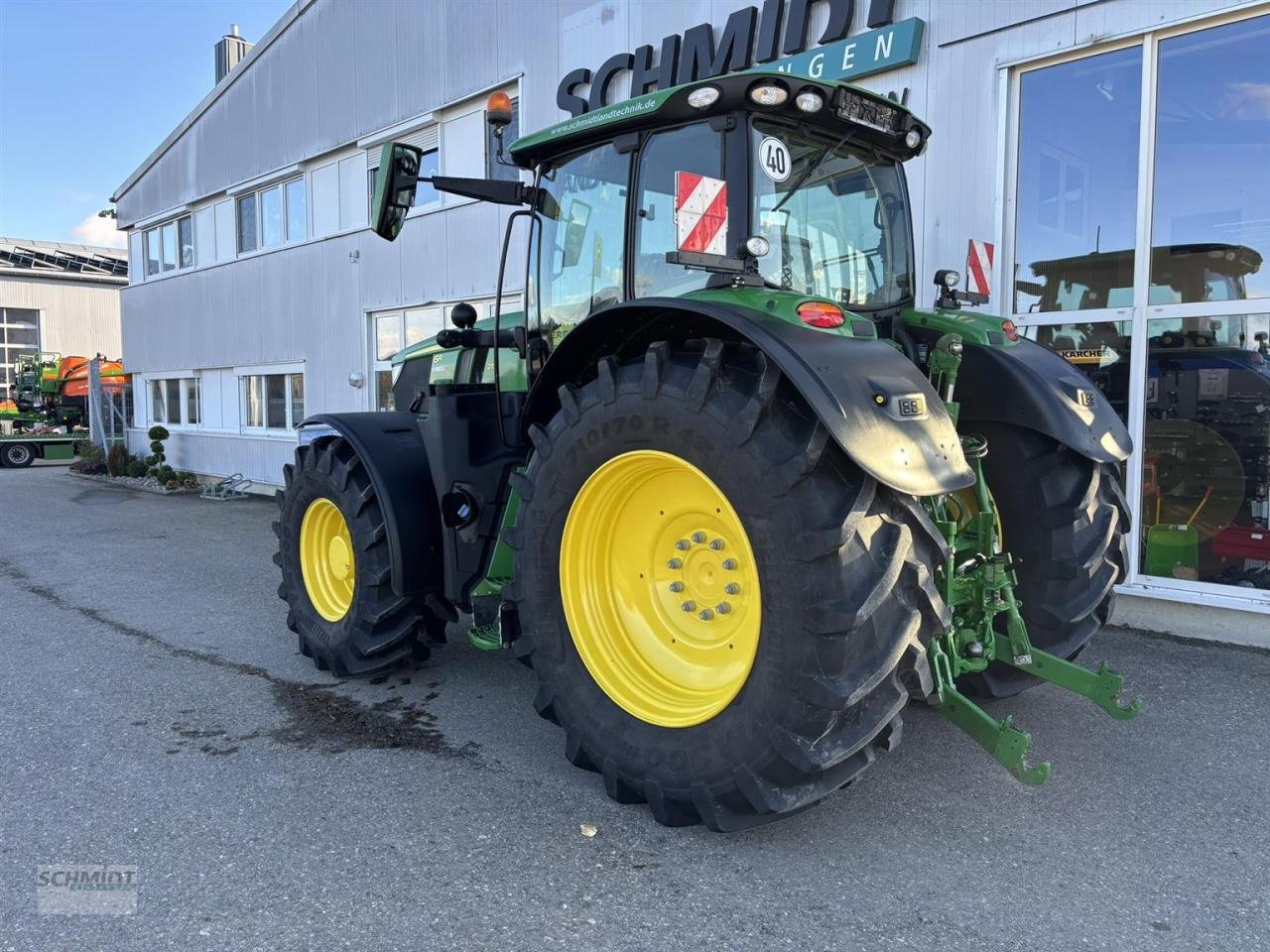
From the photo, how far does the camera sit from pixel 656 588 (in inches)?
131

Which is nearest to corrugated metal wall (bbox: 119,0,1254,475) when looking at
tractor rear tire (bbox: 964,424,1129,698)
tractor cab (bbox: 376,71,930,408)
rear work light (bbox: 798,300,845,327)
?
tractor cab (bbox: 376,71,930,408)

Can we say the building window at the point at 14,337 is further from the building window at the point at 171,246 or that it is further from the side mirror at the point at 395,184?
the side mirror at the point at 395,184

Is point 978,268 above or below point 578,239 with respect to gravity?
above

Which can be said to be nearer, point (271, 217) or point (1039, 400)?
point (1039, 400)

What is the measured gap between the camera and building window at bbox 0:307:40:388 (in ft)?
112

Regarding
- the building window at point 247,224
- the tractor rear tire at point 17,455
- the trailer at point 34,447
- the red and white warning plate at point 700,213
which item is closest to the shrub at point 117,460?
the trailer at point 34,447

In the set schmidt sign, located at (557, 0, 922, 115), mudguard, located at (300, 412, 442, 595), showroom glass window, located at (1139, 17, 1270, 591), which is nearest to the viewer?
mudguard, located at (300, 412, 442, 595)

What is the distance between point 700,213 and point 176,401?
16.3 meters

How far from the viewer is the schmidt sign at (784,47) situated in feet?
21.6

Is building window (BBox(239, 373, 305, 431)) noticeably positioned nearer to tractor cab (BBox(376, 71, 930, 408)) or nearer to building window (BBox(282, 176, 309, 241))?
building window (BBox(282, 176, 309, 241))

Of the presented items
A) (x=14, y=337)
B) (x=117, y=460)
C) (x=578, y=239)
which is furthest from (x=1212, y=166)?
(x=14, y=337)

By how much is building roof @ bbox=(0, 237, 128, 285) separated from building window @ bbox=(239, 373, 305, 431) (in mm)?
26723

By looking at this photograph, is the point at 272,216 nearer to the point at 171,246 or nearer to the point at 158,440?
the point at 171,246

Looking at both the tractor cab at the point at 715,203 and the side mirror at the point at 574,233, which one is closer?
the tractor cab at the point at 715,203
